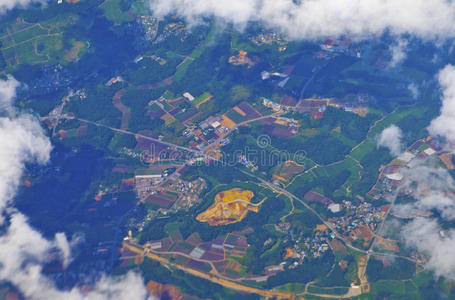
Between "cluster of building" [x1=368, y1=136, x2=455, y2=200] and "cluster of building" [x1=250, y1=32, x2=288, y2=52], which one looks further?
"cluster of building" [x1=250, y1=32, x2=288, y2=52]

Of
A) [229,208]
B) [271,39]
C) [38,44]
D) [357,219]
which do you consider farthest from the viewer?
[271,39]

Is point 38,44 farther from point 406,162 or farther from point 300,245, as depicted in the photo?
point 406,162

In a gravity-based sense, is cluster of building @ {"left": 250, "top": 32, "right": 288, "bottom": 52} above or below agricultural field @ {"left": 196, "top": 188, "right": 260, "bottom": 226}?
above

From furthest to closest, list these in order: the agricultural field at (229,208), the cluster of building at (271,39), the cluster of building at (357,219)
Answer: the cluster of building at (271,39)
the agricultural field at (229,208)
the cluster of building at (357,219)

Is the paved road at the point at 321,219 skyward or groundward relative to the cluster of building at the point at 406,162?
groundward

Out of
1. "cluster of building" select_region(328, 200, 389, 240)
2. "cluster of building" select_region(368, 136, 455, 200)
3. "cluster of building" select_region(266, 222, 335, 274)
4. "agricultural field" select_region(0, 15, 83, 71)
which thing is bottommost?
"cluster of building" select_region(266, 222, 335, 274)

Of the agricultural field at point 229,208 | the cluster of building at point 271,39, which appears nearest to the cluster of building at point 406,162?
the agricultural field at point 229,208

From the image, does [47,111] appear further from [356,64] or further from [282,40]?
[356,64]

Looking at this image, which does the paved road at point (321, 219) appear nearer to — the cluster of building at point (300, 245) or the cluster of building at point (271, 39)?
the cluster of building at point (300, 245)

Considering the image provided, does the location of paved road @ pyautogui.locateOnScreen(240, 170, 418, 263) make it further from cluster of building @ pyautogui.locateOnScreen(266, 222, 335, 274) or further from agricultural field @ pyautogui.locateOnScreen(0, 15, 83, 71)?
agricultural field @ pyautogui.locateOnScreen(0, 15, 83, 71)

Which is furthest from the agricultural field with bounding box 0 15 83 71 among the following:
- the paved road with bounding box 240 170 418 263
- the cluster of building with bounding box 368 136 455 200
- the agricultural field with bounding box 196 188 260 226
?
the cluster of building with bounding box 368 136 455 200

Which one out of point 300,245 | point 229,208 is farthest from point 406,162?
point 229,208

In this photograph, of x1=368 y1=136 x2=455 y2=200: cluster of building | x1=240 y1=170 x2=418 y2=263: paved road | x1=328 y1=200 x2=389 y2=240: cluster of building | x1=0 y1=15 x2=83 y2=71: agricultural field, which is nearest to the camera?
x1=240 y1=170 x2=418 y2=263: paved road
